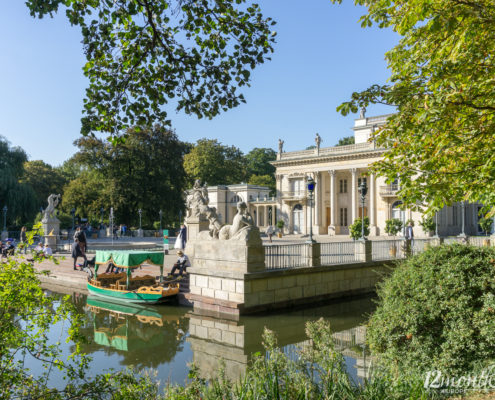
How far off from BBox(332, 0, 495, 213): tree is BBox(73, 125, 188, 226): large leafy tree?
40.7 m

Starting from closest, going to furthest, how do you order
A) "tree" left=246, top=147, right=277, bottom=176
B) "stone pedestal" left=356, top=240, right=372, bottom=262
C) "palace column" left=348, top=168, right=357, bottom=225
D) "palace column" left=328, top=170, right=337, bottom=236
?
1. "stone pedestal" left=356, top=240, right=372, bottom=262
2. "palace column" left=348, top=168, right=357, bottom=225
3. "palace column" left=328, top=170, right=337, bottom=236
4. "tree" left=246, top=147, right=277, bottom=176

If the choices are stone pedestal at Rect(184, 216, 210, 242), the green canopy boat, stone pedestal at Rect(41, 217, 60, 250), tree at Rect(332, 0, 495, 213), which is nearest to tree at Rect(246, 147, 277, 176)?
stone pedestal at Rect(41, 217, 60, 250)

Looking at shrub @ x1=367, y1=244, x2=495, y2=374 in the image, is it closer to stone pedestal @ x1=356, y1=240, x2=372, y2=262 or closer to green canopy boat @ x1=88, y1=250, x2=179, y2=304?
green canopy boat @ x1=88, y1=250, x2=179, y2=304

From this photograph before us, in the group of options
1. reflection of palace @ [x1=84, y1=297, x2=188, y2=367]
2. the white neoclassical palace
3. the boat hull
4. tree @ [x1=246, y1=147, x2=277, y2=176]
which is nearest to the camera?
reflection of palace @ [x1=84, y1=297, x2=188, y2=367]

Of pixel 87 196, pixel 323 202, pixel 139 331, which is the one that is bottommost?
pixel 139 331

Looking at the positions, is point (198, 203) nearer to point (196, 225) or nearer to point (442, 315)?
point (196, 225)

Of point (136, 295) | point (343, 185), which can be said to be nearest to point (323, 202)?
point (343, 185)

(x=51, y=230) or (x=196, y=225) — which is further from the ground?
(x=196, y=225)

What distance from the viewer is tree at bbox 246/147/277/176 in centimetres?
7756

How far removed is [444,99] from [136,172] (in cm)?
4441

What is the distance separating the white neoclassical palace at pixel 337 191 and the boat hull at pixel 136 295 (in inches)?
1439

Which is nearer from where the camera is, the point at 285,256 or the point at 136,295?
the point at 285,256

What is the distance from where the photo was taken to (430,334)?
19.1ft

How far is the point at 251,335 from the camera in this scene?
11.0m
